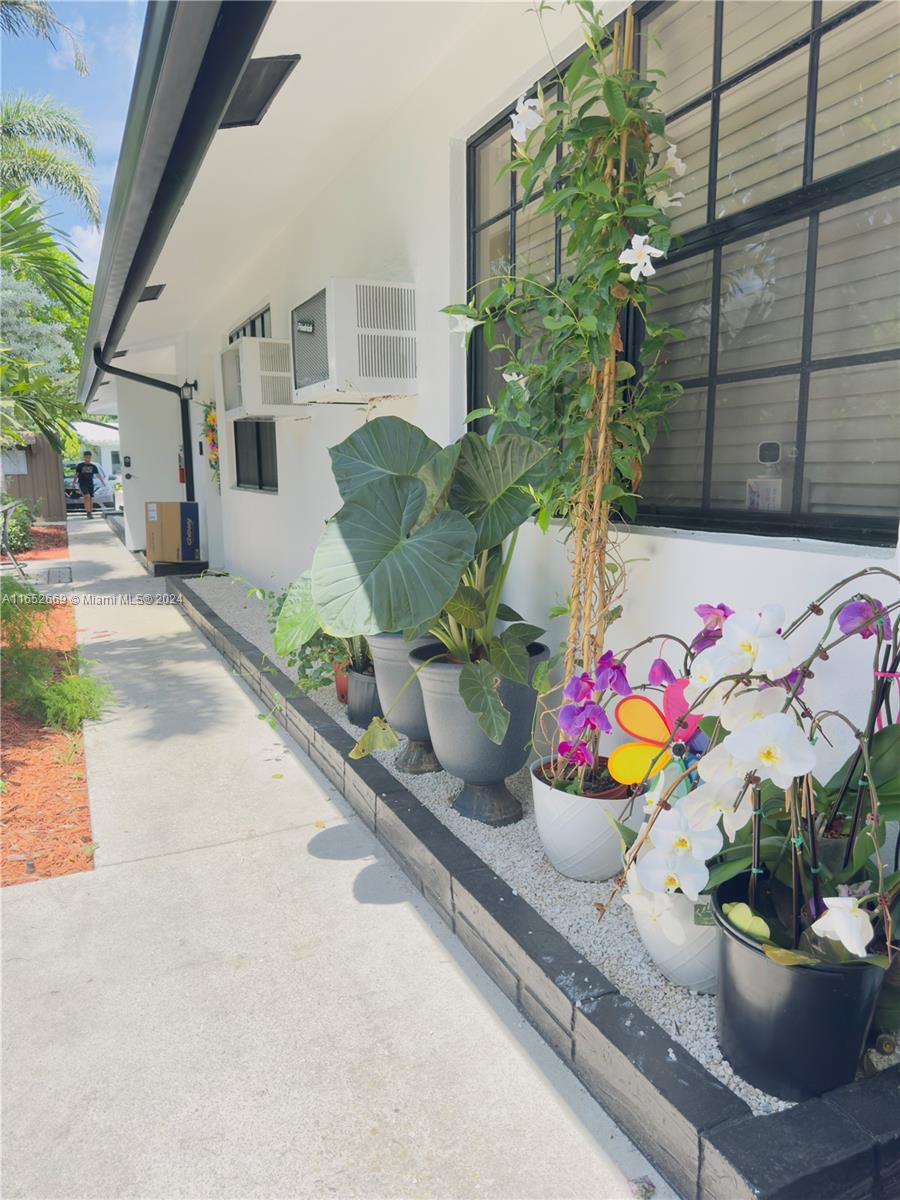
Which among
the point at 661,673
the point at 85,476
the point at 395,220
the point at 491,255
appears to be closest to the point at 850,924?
the point at 661,673

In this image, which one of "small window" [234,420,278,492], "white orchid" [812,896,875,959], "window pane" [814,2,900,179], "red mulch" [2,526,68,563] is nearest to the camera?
"white orchid" [812,896,875,959]

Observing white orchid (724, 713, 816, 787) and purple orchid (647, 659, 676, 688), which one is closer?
white orchid (724, 713, 816, 787)

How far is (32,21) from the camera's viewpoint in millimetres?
12156

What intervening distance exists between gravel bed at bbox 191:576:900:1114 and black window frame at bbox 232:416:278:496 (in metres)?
3.86

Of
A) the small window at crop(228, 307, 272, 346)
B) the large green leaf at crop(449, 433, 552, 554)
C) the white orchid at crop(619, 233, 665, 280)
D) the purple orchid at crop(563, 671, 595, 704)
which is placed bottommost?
the purple orchid at crop(563, 671, 595, 704)

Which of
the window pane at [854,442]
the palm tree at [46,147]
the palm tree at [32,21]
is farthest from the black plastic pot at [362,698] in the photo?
the palm tree at [46,147]

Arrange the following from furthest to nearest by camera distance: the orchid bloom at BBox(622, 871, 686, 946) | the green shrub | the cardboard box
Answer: the green shrub < the cardboard box < the orchid bloom at BBox(622, 871, 686, 946)

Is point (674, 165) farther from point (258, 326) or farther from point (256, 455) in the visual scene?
point (256, 455)

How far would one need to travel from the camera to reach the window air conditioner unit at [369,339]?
347 cm

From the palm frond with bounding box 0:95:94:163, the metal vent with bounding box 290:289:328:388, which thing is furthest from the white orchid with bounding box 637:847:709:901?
the palm frond with bounding box 0:95:94:163

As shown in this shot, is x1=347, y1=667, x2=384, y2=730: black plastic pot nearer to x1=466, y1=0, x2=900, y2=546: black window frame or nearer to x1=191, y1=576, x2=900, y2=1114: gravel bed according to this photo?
x1=191, y1=576, x2=900, y2=1114: gravel bed

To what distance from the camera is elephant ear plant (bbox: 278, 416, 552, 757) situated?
2.03 metres

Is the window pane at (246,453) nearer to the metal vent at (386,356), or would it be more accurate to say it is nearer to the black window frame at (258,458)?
the black window frame at (258,458)

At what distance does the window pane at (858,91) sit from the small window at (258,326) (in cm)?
476
